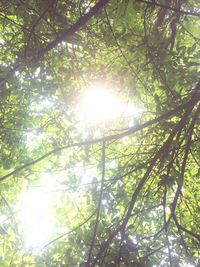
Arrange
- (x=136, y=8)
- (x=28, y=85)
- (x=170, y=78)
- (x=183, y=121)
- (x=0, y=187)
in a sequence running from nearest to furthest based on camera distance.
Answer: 1. (x=183, y=121)
2. (x=136, y=8)
3. (x=170, y=78)
4. (x=0, y=187)
5. (x=28, y=85)

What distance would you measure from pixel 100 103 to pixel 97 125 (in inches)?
12.3

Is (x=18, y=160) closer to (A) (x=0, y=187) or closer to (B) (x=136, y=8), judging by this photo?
(A) (x=0, y=187)

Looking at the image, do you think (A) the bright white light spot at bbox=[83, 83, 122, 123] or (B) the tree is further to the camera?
(A) the bright white light spot at bbox=[83, 83, 122, 123]

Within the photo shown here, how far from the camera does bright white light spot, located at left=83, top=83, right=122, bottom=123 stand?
11.9ft

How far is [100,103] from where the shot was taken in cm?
358

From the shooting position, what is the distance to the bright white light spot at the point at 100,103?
3.62 metres

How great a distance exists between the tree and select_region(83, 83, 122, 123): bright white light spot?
6 cm

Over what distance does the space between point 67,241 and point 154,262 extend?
3.26ft

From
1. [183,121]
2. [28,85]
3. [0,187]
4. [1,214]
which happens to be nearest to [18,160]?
[0,187]

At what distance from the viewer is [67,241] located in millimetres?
3559

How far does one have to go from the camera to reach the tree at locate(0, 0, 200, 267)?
2.78 metres

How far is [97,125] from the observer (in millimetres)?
3768

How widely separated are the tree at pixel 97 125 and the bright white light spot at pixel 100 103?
59 millimetres

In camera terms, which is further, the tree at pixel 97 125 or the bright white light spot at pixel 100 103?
the bright white light spot at pixel 100 103
